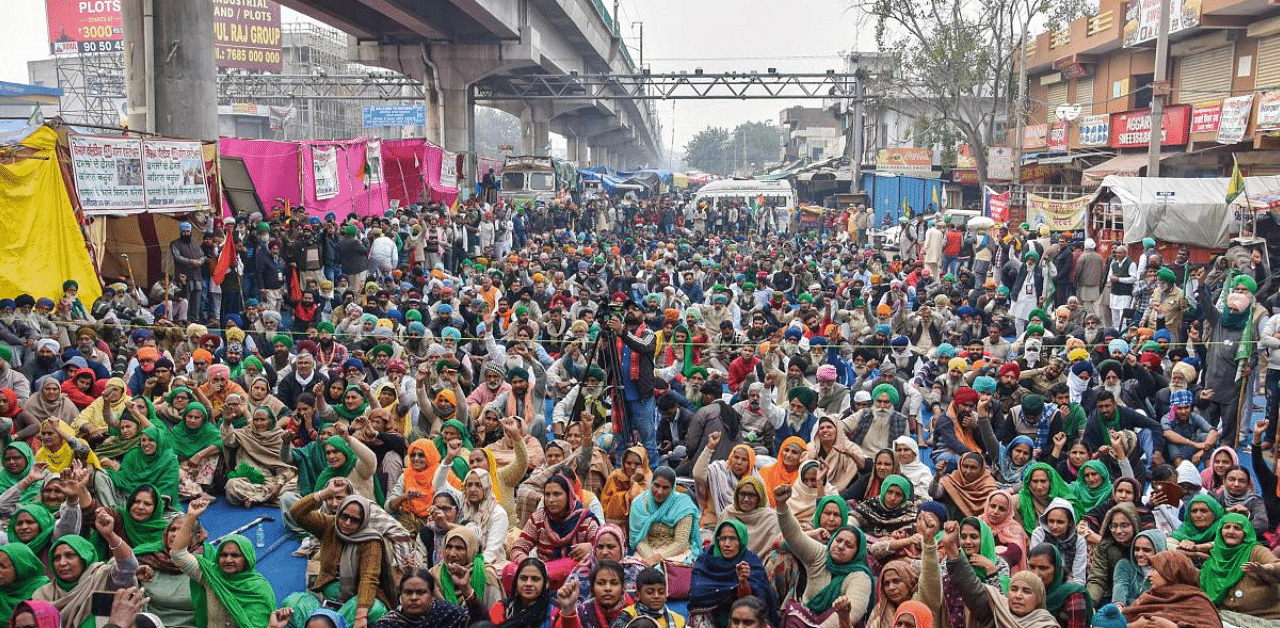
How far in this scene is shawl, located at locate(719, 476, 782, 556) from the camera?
631 cm

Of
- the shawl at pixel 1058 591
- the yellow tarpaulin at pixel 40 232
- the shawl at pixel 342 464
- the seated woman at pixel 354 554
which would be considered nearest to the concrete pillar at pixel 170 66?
the yellow tarpaulin at pixel 40 232

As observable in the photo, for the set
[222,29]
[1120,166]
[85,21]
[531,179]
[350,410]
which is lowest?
[350,410]

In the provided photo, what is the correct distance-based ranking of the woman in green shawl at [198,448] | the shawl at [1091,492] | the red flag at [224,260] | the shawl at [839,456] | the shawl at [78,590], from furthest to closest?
the red flag at [224,260]
the woman in green shawl at [198,448]
the shawl at [839,456]
the shawl at [1091,492]
the shawl at [78,590]

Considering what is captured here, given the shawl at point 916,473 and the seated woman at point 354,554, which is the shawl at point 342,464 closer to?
the seated woman at point 354,554

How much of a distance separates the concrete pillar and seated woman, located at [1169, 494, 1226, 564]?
14.2 meters

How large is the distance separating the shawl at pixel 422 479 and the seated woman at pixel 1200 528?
405 cm

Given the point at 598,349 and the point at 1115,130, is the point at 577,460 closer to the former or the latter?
the point at 598,349

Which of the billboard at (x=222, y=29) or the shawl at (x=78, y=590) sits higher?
the billboard at (x=222, y=29)

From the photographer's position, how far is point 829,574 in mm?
5754

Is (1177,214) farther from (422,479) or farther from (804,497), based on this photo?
(422,479)

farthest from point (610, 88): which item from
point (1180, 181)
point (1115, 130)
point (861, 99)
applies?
point (1180, 181)

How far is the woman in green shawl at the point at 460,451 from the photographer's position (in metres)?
7.00

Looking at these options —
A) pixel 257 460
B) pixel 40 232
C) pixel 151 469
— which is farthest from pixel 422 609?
pixel 40 232

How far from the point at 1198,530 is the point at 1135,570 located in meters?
0.49
